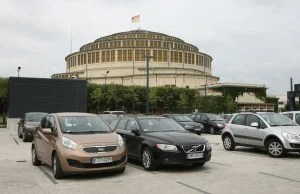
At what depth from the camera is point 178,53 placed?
94.7m

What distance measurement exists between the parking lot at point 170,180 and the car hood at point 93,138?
867 mm

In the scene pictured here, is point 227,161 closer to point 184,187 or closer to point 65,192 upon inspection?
point 184,187

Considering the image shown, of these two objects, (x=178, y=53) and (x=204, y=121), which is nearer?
(x=204, y=121)

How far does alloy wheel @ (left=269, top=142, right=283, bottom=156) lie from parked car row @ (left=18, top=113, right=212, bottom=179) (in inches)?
145

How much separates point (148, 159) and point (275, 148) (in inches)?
200

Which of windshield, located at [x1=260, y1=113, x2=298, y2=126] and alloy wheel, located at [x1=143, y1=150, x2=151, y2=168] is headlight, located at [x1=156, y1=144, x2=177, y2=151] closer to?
alloy wheel, located at [x1=143, y1=150, x2=151, y2=168]

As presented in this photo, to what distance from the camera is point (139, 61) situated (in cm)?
9200

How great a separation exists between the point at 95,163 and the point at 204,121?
62.5 ft

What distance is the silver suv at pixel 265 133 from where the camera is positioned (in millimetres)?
11266

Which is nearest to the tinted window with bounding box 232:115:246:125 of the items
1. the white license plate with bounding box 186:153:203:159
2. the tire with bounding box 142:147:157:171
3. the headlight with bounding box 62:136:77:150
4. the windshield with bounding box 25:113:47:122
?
the white license plate with bounding box 186:153:203:159

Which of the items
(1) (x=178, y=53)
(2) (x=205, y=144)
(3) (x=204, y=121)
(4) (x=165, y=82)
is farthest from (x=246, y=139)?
(1) (x=178, y=53)

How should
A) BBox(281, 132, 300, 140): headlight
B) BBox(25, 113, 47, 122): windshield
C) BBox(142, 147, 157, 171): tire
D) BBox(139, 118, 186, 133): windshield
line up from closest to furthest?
1. BBox(142, 147, 157, 171): tire
2. BBox(139, 118, 186, 133): windshield
3. BBox(281, 132, 300, 140): headlight
4. BBox(25, 113, 47, 122): windshield

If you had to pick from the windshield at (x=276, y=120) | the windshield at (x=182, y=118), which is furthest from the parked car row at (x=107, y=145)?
the windshield at (x=182, y=118)

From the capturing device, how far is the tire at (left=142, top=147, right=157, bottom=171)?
8.84 metres
